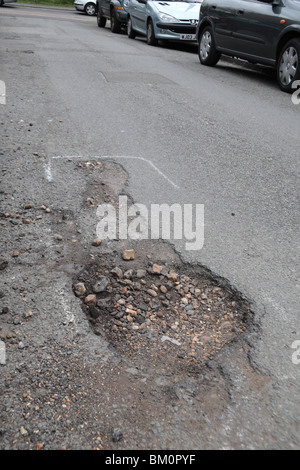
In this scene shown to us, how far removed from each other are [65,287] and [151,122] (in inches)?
164

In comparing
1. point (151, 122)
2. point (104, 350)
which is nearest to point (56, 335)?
point (104, 350)

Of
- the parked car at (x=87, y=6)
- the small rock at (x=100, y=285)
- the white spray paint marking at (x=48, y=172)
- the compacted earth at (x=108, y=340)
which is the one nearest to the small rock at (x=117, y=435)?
the compacted earth at (x=108, y=340)

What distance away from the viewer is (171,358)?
8.36 feet

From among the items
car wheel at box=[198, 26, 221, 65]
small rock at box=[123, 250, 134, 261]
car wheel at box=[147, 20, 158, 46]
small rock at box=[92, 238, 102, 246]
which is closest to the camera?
small rock at box=[123, 250, 134, 261]

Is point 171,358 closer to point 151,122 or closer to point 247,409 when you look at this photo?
point 247,409

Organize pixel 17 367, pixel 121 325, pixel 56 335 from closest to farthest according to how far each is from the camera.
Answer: pixel 17 367
pixel 56 335
pixel 121 325

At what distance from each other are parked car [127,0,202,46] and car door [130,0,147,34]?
106mm

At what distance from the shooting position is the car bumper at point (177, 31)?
47.3 ft

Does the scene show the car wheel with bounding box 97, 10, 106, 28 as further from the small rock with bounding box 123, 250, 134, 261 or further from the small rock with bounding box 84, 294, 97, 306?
the small rock with bounding box 84, 294, 97, 306

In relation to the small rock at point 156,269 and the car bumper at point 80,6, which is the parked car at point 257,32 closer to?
the small rock at point 156,269

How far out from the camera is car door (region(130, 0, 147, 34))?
15.6 m

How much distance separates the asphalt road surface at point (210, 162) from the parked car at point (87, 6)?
2289 cm

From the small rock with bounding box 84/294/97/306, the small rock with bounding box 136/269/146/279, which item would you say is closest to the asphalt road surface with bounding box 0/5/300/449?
the small rock with bounding box 136/269/146/279

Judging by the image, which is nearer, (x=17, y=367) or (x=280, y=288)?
(x=17, y=367)
